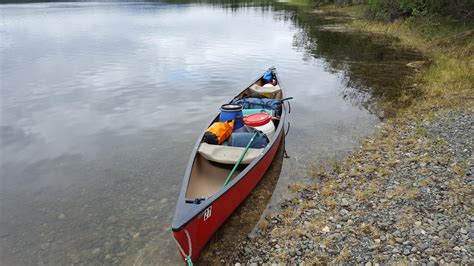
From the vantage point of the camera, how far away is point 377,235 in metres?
6.14

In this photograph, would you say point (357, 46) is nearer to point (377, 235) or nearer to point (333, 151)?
point (333, 151)

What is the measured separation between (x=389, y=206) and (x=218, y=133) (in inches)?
183

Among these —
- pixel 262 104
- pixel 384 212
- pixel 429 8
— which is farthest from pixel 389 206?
pixel 429 8

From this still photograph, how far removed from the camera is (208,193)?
302 inches

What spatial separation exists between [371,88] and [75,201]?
1529cm

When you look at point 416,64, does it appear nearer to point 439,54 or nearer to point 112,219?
point 439,54

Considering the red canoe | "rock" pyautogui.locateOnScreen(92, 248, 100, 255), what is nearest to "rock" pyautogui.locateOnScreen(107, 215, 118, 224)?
"rock" pyautogui.locateOnScreen(92, 248, 100, 255)

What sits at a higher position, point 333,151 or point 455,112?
point 455,112

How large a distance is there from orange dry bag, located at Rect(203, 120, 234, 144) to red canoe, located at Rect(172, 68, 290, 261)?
1.00 feet

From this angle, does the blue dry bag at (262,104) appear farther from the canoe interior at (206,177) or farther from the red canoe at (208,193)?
the canoe interior at (206,177)

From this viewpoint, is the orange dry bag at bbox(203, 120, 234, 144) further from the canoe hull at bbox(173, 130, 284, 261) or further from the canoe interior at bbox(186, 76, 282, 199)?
the canoe hull at bbox(173, 130, 284, 261)

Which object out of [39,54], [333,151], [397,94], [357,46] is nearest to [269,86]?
[333,151]

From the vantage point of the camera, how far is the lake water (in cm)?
741

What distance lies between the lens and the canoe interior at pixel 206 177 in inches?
299
